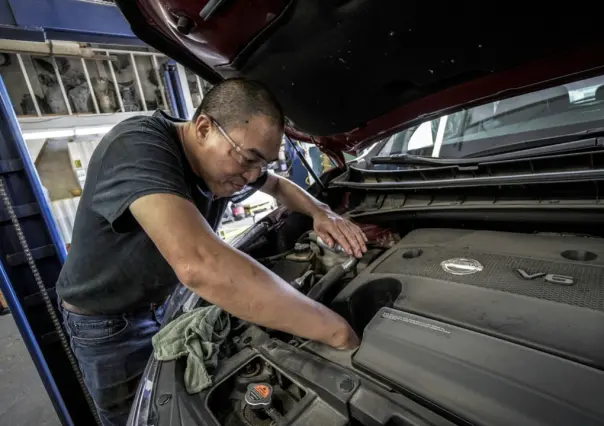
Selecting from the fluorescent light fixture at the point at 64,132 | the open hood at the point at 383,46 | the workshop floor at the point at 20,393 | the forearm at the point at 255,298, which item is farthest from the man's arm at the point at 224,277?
the fluorescent light fixture at the point at 64,132

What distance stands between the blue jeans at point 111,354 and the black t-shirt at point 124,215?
71 mm

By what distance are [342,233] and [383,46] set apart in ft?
2.14

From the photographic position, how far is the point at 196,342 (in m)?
0.87

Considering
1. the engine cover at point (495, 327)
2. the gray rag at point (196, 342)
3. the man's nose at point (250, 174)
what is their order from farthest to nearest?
1. the man's nose at point (250, 174)
2. the gray rag at point (196, 342)
3. the engine cover at point (495, 327)

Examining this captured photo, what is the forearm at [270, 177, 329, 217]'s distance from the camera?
1.45 metres

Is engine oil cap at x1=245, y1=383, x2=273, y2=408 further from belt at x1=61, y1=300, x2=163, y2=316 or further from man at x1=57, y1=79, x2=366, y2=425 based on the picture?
belt at x1=61, y1=300, x2=163, y2=316

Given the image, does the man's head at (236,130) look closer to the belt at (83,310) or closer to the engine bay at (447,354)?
the engine bay at (447,354)

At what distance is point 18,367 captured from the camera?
296 cm

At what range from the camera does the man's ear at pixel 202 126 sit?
1004 mm

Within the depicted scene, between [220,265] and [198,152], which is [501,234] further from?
[198,152]

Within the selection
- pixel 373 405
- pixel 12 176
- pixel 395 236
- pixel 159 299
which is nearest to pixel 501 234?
pixel 395 236

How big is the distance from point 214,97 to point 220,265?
565 millimetres

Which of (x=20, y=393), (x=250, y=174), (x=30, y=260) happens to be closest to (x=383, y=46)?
(x=250, y=174)

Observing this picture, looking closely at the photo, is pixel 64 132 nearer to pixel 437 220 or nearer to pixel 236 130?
pixel 236 130
